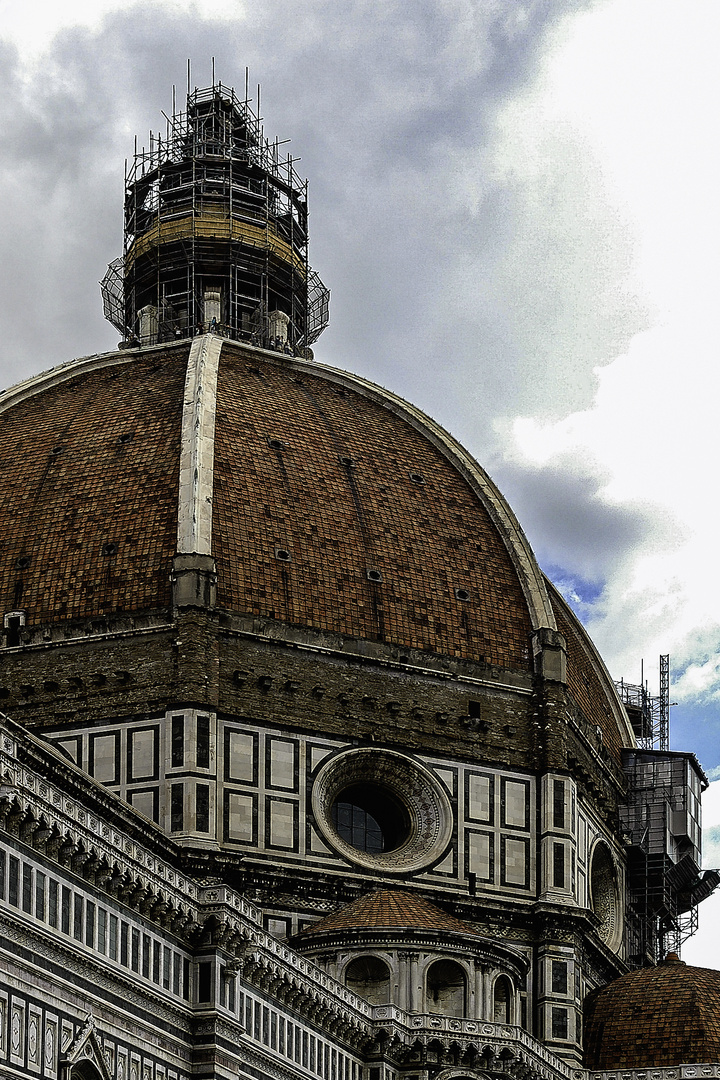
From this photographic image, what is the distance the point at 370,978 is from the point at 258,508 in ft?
45.7

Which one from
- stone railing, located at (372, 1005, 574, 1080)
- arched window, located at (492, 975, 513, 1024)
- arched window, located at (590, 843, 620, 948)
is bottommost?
stone railing, located at (372, 1005, 574, 1080)

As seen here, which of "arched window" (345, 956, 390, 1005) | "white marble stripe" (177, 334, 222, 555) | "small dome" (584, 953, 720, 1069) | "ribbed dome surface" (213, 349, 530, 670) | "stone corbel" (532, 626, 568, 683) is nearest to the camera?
"arched window" (345, 956, 390, 1005)

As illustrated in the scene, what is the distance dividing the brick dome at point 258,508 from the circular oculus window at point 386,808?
3.34 m

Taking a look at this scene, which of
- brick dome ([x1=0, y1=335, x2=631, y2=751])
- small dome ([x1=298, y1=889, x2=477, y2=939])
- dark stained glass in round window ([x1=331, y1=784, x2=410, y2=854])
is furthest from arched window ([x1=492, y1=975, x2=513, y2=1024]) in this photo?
brick dome ([x1=0, y1=335, x2=631, y2=751])

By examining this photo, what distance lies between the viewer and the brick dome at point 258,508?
59.3 metres

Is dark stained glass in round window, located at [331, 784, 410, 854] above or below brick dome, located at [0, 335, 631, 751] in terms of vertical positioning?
below

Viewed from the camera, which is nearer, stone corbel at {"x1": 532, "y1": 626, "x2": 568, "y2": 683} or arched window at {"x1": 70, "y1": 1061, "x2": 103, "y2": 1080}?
arched window at {"x1": 70, "y1": 1061, "x2": 103, "y2": 1080}

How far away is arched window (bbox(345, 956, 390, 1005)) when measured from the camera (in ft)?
173

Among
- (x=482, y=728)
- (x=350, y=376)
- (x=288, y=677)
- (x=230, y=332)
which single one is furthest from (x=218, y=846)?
(x=230, y=332)

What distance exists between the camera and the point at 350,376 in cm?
6881

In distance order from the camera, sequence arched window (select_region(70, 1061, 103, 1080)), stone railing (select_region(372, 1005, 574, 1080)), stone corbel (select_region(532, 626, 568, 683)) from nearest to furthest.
A: arched window (select_region(70, 1061, 103, 1080)) → stone railing (select_region(372, 1005, 574, 1080)) → stone corbel (select_region(532, 626, 568, 683))

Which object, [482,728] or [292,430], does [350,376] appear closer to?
[292,430]

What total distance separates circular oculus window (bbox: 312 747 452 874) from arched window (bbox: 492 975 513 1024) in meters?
4.66

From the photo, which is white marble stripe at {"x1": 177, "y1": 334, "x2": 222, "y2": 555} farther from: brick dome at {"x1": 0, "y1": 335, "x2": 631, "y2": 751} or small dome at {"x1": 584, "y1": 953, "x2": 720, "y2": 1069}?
small dome at {"x1": 584, "y1": 953, "x2": 720, "y2": 1069}
